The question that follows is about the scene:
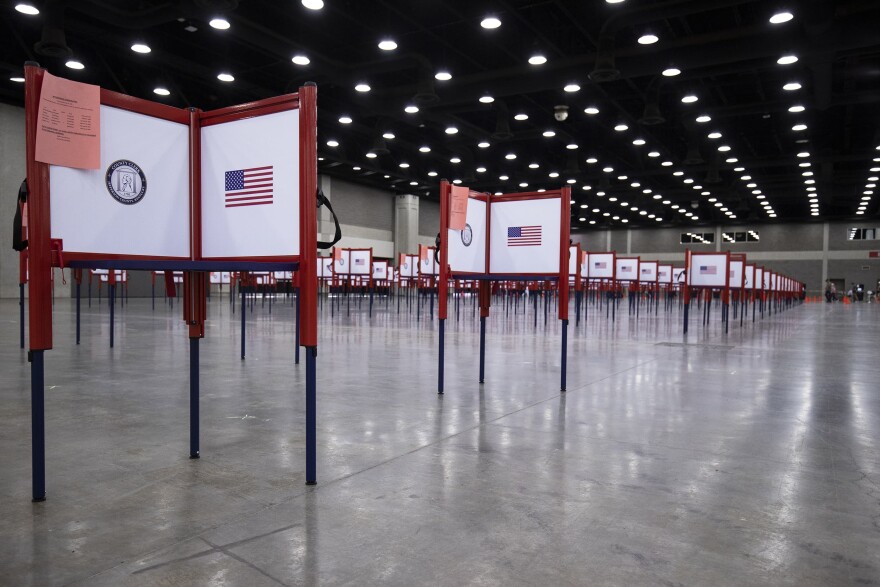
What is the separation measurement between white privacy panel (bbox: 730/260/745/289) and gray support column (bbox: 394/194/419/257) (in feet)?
87.9

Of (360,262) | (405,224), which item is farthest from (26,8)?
(405,224)

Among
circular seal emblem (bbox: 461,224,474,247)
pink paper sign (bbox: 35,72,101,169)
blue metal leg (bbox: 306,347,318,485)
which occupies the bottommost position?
blue metal leg (bbox: 306,347,318,485)

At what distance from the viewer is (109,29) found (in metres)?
13.4

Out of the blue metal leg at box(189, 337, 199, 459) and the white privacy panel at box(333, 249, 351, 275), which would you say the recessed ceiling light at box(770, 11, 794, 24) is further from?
the blue metal leg at box(189, 337, 199, 459)

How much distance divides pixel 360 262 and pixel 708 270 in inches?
328

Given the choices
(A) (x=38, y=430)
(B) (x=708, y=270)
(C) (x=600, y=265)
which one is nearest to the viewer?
(A) (x=38, y=430)

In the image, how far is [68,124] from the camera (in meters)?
2.42

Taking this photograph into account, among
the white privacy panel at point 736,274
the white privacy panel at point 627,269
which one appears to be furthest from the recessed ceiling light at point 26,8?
the white privacy panel at point 736,274

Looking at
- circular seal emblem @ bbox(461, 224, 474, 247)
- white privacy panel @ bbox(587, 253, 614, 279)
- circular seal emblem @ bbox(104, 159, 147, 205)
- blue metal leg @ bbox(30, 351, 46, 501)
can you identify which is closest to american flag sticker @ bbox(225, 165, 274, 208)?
circular seal emblem @ bbox(104, 159, 147, 205)

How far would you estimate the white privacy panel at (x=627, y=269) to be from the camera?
56.2ft

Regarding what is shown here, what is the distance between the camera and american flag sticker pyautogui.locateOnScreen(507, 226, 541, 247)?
5.38 meters

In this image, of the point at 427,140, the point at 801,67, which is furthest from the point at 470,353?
the point at 427,140

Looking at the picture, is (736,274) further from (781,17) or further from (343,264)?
(343,264)

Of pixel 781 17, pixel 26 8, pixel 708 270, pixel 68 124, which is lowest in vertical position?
pixel 708 270
